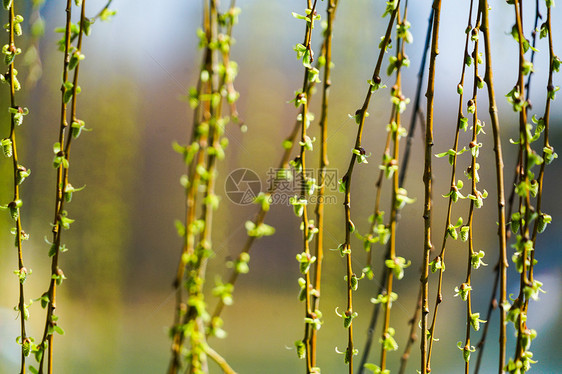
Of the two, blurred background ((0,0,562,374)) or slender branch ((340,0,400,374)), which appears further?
blurred background ((0,0,562,374))

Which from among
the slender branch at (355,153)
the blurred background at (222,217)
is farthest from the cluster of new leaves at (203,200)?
the blurred background at (222,217)

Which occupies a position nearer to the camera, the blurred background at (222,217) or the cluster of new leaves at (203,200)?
the cluster of new leaves at (203,200)

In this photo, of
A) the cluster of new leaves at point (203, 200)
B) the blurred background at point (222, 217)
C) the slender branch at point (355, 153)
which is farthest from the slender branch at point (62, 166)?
the blurred background at point (222, 217)

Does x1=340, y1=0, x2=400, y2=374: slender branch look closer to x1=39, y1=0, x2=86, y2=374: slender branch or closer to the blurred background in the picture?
x1=39, y1=0, x2=86, y2=374: slender branch

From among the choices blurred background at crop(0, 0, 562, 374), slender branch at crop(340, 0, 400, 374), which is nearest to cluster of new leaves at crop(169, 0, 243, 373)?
slender branch at crop(340, 0, 400, 374)

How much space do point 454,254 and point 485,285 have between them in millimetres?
126

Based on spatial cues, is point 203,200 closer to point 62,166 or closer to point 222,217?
point 62,166

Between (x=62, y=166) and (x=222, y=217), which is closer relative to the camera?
(x=62, y=166)

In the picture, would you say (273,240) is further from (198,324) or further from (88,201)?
(198,324)

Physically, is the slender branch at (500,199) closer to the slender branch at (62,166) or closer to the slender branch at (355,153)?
the slender branch at (355,153)

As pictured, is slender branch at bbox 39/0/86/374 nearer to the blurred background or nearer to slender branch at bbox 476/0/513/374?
slender branch at bbox 476/0/513/374

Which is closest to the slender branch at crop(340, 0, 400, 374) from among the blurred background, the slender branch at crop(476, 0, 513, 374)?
the slender branch at crop(476, 0, 513, 374)

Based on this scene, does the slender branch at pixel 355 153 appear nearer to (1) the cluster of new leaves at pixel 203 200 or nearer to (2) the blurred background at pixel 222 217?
(1) the cluster of new leaves at pixel 203 200

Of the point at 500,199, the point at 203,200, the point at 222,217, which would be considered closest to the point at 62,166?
the point at 203,200
